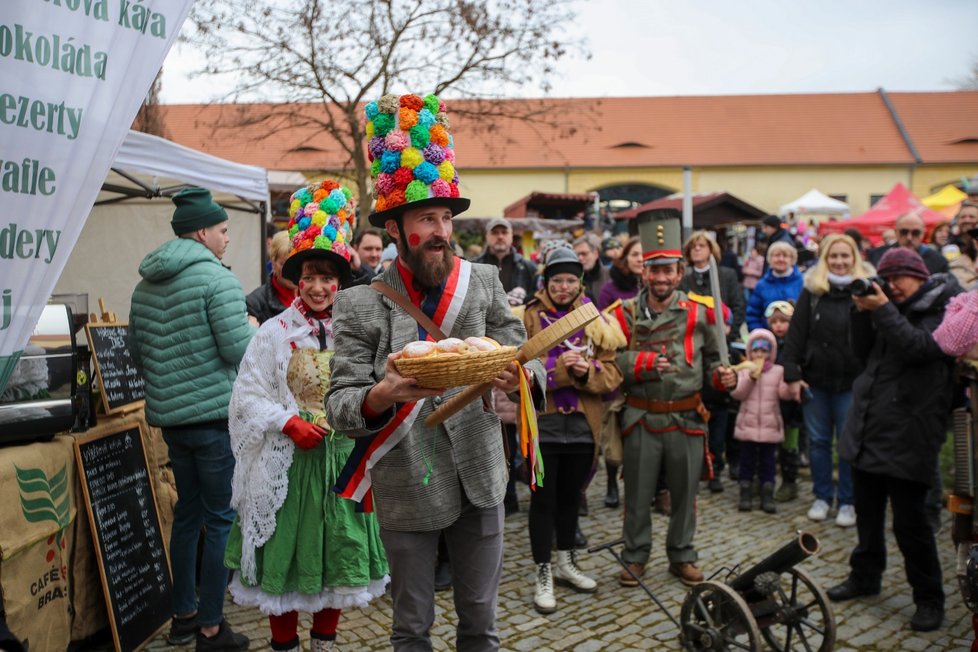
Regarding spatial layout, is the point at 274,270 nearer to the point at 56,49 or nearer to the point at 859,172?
the point at 56,49

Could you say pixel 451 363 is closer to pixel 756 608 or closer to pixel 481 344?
pixel 481 344

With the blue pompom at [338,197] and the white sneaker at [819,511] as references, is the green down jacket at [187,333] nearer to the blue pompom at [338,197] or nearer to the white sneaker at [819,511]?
the blue pompom at [338,197]

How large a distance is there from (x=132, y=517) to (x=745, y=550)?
414 cm

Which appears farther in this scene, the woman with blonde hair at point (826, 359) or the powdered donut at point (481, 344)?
the woman with blonde hair at point (826, 359)

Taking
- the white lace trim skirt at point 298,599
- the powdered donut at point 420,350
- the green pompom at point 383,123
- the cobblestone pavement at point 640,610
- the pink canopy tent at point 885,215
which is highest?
the pink canopy tent at point 885,215

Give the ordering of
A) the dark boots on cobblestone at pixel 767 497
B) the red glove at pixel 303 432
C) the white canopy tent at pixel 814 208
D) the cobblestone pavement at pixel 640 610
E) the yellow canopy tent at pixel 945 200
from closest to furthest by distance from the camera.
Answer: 1. the red glove at pixel 303 432
2. the cobblestone pavement at pixel 640 610
3. the dark boots on cobblestone at pixel 767 497
4. the yellow canopy tent at pixel 945 200
5. the white canopy tent at pixel 814 208

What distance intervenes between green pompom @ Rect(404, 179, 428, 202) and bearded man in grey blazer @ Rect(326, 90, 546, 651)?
0.4 inches

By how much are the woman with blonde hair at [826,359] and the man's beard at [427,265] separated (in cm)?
431

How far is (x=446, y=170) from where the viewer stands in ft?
9.05

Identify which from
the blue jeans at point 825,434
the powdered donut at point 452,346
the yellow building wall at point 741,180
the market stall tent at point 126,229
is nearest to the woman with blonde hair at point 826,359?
the blue jeans at point 825,434

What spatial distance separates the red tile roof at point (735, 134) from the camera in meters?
37.0

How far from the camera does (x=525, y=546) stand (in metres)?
5.85

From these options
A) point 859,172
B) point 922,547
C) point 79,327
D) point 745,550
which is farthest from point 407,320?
point 859,172

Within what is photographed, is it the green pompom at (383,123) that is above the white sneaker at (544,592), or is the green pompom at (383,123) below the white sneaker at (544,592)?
above
